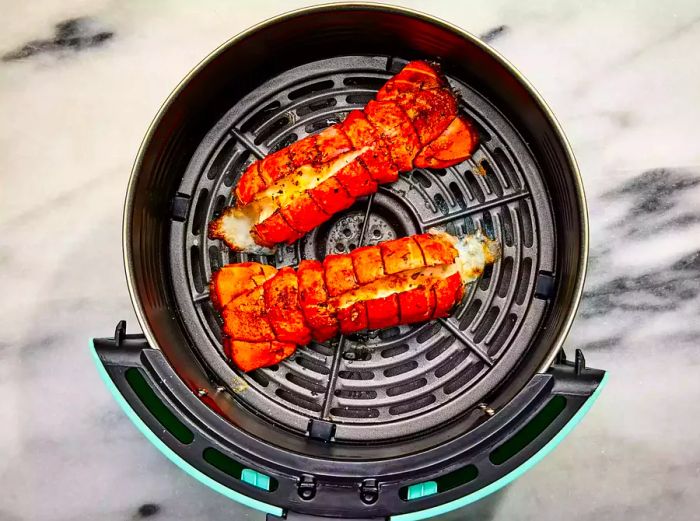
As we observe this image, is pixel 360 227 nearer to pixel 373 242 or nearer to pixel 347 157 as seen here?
pixel 373 242

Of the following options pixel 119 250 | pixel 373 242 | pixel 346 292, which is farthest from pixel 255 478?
pixel 119 250

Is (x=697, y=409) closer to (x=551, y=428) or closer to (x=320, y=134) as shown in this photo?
(x=551, y=428)

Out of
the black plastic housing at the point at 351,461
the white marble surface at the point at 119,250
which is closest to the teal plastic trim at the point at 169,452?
the black plastic housing at the point at 351,461

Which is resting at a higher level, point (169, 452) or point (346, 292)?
point (346, 292)

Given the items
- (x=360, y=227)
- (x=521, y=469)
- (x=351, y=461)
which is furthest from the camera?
(x=360, y=227)

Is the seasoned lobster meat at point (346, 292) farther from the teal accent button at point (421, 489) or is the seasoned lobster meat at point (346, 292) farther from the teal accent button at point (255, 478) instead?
the teal accent button at point (421, 489)

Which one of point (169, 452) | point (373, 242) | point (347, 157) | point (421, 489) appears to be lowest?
point (421, 489)
